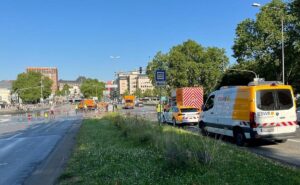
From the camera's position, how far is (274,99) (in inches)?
559

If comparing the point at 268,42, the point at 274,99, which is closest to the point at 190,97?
the point at 268,42

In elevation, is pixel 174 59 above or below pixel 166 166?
above

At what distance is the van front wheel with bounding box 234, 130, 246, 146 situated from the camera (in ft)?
47.5

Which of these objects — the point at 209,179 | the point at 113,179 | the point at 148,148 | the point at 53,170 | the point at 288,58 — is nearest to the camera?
the point at 209,179

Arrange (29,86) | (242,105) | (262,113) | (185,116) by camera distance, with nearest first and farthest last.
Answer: (262,113) → (242,105) → (185,116) → (29,86)

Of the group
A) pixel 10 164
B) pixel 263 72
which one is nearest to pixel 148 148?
pixel 10 164

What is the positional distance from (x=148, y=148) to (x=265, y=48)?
51.0 meters

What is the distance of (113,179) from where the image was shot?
7602mm

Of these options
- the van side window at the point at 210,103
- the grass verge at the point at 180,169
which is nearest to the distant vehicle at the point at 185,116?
the van side window at the point at 210,103

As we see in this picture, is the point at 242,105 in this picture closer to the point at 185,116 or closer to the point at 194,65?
the point at 185,116

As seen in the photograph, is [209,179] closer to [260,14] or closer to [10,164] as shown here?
[10,164]

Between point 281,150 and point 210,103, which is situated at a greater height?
point 210,103

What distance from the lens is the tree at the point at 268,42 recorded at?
188 ft

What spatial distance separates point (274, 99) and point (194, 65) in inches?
2700
